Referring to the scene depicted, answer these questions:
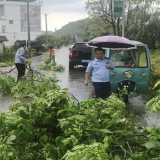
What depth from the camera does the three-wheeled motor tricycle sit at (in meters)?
9.48

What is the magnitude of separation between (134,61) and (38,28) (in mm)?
91474

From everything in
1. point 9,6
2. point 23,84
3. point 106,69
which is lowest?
point 23,84

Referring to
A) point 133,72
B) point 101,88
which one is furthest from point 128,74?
point 101,88

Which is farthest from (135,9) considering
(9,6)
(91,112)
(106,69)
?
(9,6)

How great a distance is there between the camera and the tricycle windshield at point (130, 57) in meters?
9.73

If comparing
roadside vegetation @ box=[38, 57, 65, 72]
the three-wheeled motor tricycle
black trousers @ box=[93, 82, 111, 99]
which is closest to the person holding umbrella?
black trousers @ box=[93, 82, 111, 99]

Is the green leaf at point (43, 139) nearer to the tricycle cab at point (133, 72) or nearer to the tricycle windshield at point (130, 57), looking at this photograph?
the tricycle cab at point (133, 72)

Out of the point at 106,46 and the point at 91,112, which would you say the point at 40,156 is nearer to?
the point at 91,112

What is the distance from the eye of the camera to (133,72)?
9469 mm

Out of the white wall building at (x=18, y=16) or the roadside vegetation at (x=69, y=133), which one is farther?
the white wall building at (x=18, y=16)

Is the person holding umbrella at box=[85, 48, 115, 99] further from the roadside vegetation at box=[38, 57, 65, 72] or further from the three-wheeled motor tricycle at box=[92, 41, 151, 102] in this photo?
the roadside vegetation at box=[38, 57, 65, 72]

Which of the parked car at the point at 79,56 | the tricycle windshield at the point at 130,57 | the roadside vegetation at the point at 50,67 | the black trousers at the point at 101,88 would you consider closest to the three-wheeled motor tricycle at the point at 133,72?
the tricycle windshield at the point at 130,57

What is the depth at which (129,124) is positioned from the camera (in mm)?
4055

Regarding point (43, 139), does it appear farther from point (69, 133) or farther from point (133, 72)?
point (133, 72)
